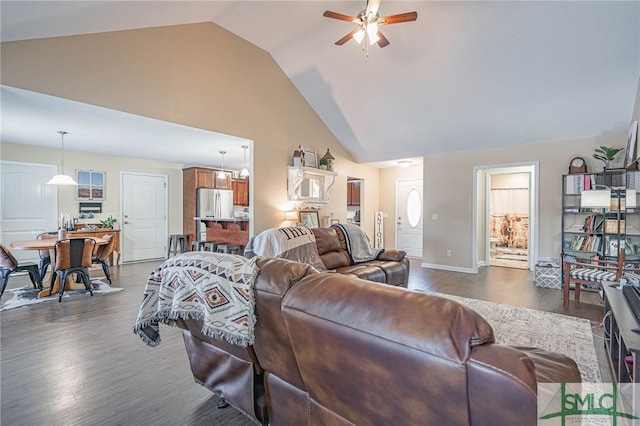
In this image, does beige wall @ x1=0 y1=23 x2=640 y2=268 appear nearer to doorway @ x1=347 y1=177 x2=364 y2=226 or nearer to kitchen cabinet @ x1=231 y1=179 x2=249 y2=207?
doorway @ x1=347 y1=177 x2=364 y2=226

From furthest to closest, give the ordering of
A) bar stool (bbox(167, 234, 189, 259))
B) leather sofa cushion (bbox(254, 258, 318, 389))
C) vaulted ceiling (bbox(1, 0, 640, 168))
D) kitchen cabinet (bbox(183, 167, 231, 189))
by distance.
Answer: kitchen cabinet (bbox(183, 167, 231, 189)), bar stool (bbox(167, 234, 189, 259)), vaulted ceiling (bbox(1, 0, 640, 168)), leather sofa cushion (bbox(254, 258, 318, 389))

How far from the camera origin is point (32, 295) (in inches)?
167

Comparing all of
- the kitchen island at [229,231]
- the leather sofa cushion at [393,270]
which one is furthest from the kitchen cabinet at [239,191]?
the leather sofa cushion at [393,270]

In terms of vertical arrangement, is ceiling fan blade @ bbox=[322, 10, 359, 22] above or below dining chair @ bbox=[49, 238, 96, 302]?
above

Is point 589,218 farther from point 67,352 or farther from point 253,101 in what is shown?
point 67,352

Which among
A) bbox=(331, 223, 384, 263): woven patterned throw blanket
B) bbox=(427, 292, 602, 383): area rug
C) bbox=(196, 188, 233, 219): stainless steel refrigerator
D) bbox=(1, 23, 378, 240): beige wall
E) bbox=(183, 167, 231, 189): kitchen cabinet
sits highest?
bbox=(1, 23, 378, 240): beige wall

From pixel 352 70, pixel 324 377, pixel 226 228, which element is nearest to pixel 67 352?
pixel 324 377

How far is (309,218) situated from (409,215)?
129 inches

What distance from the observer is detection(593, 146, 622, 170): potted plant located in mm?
4511

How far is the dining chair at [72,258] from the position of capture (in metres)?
4.08

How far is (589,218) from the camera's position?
4844 mm

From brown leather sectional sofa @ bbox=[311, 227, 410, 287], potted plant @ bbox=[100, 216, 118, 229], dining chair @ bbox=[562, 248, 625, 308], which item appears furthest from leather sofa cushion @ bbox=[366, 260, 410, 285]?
potted plant @ bbox=[100, 216, 118, 229]

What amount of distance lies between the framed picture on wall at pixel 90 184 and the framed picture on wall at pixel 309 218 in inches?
166

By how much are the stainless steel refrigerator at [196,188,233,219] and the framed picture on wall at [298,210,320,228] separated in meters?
2.67
